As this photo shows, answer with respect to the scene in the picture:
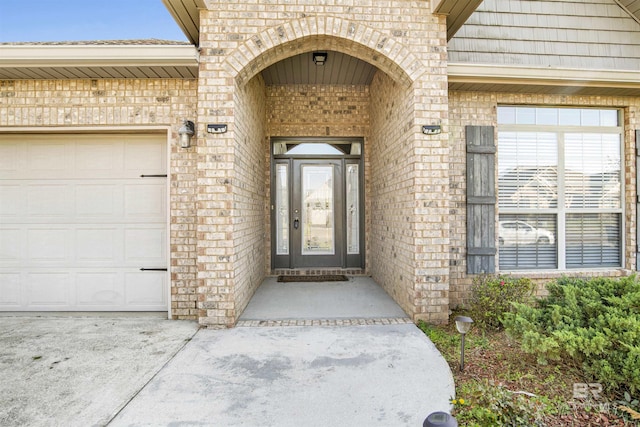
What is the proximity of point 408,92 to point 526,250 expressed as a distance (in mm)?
2583

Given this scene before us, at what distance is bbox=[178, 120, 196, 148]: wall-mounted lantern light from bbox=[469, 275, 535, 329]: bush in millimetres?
3443

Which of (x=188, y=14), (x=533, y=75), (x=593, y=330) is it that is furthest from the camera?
(x=533, y=75)

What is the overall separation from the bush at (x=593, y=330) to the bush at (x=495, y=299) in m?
0.41

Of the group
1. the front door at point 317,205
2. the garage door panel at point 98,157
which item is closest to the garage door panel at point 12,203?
the garage door panel at point 98,157

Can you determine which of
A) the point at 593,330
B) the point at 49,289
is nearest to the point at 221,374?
the point at 593,330

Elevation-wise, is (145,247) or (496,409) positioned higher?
(145,247)

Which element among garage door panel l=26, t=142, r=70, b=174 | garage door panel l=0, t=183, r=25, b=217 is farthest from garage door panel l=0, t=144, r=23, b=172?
garage door panel l=0, t=183, r=25, b=217

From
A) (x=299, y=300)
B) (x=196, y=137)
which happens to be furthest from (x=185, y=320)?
(x=196, y=137)

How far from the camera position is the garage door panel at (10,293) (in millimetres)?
3793

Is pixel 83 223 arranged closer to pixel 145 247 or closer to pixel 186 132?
pixel 145 247

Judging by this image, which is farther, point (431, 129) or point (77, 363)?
point (431, 129)

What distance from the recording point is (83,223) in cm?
380

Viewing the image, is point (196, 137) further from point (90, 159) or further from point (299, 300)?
point (299, 300)

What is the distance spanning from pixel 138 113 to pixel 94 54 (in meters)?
0.64
